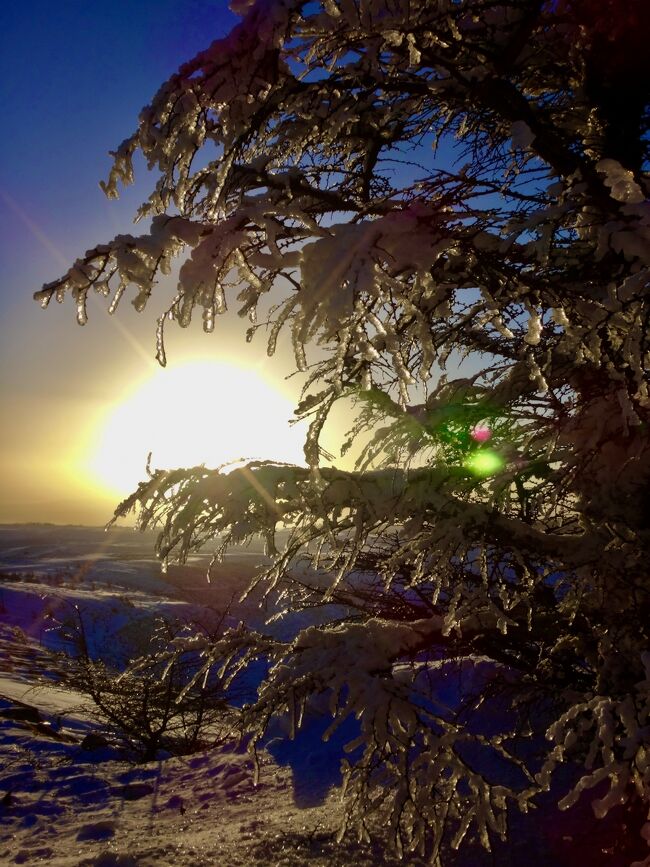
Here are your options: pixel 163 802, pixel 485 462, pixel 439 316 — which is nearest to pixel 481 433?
pixel 485 462

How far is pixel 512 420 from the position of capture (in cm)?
411

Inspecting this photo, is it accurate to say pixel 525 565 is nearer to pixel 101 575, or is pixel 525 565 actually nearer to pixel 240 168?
pixel 240 168

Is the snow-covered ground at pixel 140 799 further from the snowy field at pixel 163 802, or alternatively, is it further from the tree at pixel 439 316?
the tree at pixel 439 316

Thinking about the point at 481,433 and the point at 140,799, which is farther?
the point at 140,799

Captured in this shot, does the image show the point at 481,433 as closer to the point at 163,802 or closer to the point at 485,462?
the point at 485,462

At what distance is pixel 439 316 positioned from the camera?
2803 mm

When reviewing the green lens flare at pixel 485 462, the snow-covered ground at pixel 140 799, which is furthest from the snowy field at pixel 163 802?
the green lens flare at pixel 485 462

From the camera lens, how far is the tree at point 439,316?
210 cm

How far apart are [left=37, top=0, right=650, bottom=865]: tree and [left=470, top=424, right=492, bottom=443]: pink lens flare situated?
55 mm

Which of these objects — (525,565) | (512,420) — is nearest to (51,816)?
(525,565)

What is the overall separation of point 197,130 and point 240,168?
29 centimetres

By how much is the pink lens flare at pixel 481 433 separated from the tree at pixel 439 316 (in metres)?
0.05

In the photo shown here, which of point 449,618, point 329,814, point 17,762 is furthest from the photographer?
point 17,762

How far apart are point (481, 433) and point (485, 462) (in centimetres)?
22
